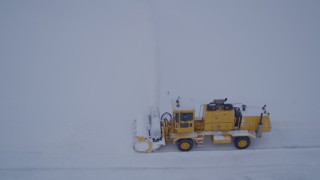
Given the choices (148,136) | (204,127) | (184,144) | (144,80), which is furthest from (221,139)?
(144,80)

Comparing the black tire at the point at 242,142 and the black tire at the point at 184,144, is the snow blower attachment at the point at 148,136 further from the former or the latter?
the black tire at the point at 242,142

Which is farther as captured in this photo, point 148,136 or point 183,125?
point 148,136

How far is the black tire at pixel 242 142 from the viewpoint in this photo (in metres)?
15.1

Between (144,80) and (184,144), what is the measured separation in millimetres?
6229

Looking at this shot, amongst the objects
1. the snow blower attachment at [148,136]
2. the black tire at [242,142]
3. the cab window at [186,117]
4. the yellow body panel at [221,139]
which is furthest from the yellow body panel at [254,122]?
the snow blower attachment at [148,136]

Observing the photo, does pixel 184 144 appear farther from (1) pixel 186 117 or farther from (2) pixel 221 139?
(2) pixel 221 139

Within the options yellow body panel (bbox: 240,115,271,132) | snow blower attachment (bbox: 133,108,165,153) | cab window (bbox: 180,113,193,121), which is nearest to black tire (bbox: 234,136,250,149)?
yellow body panel (bbox: 240,115,271,132)

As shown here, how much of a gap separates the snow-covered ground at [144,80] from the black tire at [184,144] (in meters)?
0.30

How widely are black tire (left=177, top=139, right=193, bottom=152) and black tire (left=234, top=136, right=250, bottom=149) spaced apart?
6.69 ft

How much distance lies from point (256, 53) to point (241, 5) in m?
6.79

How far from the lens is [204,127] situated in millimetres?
15211

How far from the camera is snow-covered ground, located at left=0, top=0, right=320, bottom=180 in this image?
14.2 m

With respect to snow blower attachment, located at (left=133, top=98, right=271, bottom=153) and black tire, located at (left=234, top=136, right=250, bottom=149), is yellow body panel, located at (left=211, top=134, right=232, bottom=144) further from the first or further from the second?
black tire, located at (left=234, top=136, right=250, bottom=149)

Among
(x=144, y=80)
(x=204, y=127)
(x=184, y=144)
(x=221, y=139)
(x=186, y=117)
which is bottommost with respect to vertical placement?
(x=184, y=144)
